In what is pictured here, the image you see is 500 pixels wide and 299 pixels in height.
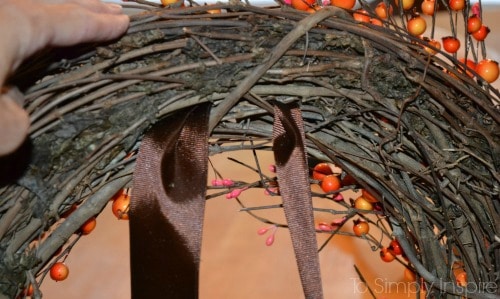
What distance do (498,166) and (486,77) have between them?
0.37 feet

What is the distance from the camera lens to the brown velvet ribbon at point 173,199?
70 cm

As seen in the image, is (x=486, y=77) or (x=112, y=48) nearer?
(x=112, y=48)

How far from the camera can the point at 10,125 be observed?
54 centimetres

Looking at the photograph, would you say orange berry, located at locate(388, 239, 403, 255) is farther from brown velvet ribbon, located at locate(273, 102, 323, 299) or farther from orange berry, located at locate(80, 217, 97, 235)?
orange berry, located at locate(80, 217, 97, 235)

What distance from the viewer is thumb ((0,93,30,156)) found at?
0.54 m

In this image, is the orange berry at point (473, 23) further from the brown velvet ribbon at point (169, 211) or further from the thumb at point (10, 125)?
the thumb at point (10, 125)

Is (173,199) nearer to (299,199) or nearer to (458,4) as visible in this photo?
(299,199)

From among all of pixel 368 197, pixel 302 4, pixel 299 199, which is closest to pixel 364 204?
pixel 368 197

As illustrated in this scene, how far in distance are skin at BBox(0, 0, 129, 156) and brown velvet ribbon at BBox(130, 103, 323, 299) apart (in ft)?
0.40

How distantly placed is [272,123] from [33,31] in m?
0.29

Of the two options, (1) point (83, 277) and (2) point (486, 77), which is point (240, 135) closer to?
(2) point (486, 77)

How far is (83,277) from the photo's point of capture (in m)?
1.69

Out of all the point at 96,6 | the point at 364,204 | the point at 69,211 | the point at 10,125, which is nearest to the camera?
the point at 10,125

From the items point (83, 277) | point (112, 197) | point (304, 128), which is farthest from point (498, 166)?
point (83, 277)
